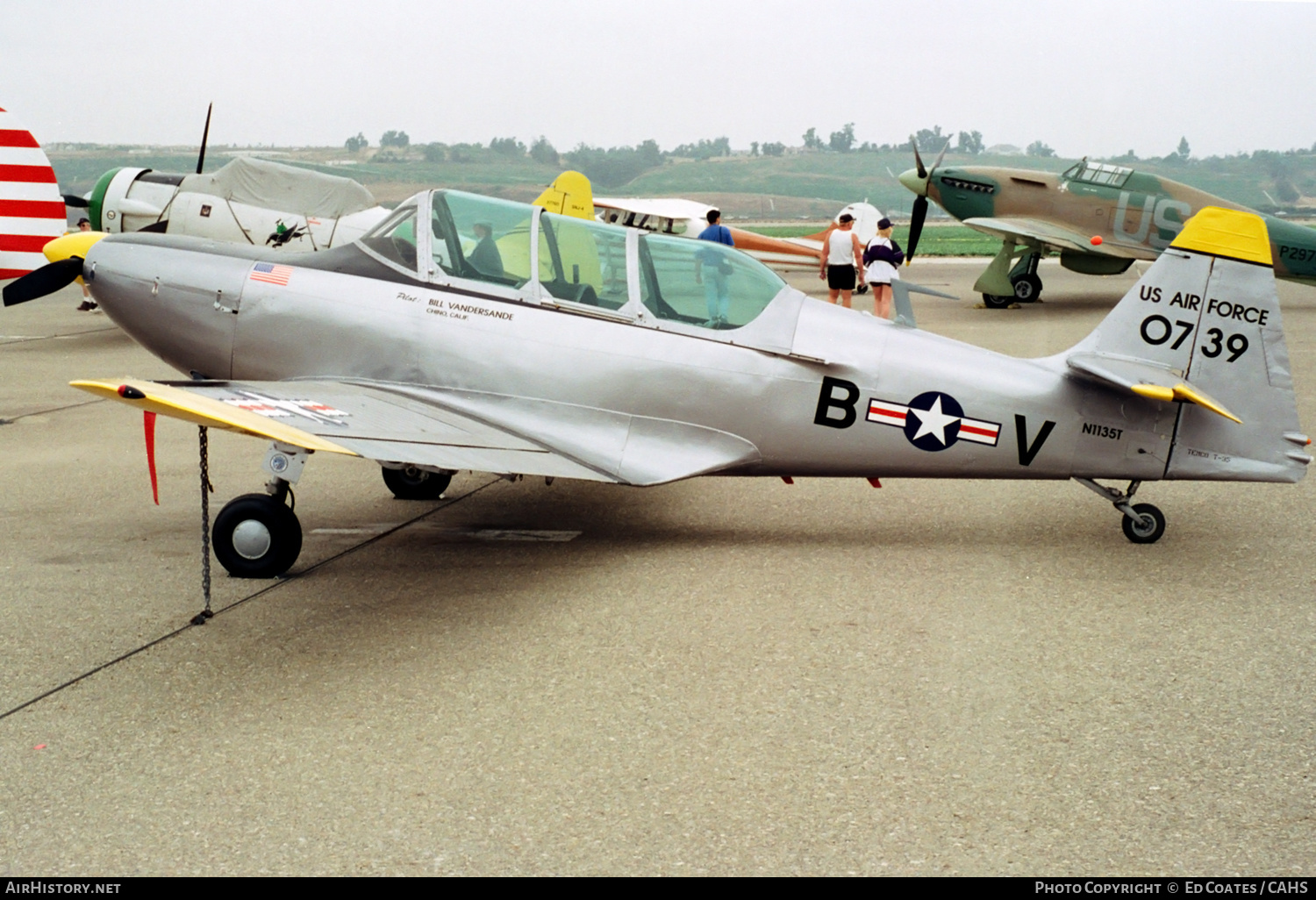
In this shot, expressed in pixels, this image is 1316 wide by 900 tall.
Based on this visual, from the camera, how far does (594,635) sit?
5.02 m

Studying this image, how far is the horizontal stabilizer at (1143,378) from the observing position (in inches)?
228

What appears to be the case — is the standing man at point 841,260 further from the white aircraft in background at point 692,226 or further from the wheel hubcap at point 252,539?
the white aircraft in background at point 692,226

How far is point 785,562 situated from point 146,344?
4.02m

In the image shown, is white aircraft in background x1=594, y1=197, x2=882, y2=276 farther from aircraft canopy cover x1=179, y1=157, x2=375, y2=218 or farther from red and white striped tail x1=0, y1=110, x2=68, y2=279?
red and white striped tail x1=0, y1=110, x2=68, y2=279

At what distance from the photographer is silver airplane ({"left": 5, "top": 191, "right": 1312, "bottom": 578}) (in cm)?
609

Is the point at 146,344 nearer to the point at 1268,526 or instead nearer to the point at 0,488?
the point at 0,488

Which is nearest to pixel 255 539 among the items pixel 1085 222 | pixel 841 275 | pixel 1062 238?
pixel 841 275

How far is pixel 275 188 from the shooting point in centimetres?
1700

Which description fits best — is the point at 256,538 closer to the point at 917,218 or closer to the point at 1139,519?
the point at 1139,519

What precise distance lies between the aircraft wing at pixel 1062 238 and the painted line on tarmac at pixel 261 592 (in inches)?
629

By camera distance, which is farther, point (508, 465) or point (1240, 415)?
point (1240, 415)

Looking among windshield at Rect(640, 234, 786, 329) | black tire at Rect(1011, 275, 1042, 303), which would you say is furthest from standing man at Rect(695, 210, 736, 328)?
black tire at Rect(1011, 275, 1042, 303)

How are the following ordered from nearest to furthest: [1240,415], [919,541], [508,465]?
1. [508,465]
2. [1240,415]
3. [919,541]
